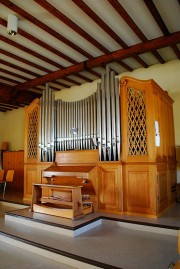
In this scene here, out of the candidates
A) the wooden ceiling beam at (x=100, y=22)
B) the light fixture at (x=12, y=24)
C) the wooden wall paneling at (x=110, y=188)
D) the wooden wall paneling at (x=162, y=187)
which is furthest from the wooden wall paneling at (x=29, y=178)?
the wooden ceiling beam at (x=100, y=22)

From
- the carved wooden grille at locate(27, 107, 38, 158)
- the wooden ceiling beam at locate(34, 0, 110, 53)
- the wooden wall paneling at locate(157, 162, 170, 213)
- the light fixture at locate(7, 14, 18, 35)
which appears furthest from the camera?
the carved wooden grille at locate(27, 107, 38, 158)

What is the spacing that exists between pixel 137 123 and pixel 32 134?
2989 mm

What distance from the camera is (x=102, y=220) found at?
13.5 feet

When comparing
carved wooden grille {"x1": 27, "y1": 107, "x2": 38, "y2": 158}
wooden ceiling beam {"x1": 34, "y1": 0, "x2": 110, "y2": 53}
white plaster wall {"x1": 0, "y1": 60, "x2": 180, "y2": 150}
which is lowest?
carved wooden grille {"x1": 27, "y1": 107, "x2": 38, "y2": 158}

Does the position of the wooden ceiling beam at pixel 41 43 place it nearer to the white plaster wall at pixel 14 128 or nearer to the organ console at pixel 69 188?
the organ console at pixel 69 188

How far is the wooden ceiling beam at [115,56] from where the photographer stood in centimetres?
432

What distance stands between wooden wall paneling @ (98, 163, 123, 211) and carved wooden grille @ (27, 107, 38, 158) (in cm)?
216

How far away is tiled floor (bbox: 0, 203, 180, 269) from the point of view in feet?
8.77

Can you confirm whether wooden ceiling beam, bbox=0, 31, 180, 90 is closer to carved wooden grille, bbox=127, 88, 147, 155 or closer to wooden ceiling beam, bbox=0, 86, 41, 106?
wooden ceiling beam, bbox=0, 86, 41, 106

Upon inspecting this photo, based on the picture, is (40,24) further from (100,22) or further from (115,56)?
(115,56)

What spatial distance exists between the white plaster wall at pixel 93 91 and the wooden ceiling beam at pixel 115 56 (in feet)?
3.76

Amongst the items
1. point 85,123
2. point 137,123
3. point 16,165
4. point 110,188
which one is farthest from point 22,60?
point 16,165

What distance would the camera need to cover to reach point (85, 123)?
5074 millimetres

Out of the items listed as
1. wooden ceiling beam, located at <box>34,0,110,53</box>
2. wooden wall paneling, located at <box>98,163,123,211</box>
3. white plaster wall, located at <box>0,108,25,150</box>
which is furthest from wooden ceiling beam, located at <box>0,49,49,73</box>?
white plaster wall, located at <box>0,108,25,150</box>
